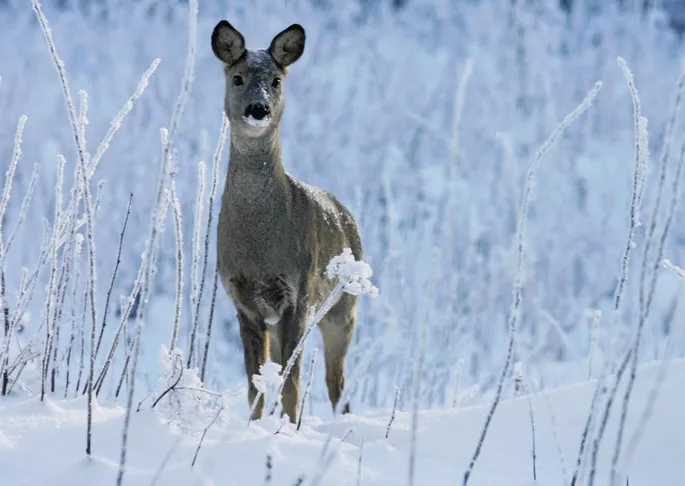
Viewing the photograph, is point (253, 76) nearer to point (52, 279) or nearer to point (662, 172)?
point (52, 279)

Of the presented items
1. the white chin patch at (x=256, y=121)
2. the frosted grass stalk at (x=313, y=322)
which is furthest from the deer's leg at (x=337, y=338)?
the frosted grass stalk at (x=313, y=322)

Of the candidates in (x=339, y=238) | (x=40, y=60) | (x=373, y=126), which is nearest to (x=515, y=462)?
(x=339, y=238)

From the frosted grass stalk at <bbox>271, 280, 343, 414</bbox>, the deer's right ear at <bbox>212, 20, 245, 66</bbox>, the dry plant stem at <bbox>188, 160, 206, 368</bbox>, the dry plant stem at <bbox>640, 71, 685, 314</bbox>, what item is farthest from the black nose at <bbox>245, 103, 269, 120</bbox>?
the dry plant stem at <bbox>640, 71, 685, 314</bbox>

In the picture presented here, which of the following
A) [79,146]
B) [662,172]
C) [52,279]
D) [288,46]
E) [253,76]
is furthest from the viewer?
[288,46]

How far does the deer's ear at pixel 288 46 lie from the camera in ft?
14.6

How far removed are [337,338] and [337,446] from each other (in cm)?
350

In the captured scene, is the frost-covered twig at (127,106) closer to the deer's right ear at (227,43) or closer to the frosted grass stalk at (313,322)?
the frosted grass stalk at (313,322)

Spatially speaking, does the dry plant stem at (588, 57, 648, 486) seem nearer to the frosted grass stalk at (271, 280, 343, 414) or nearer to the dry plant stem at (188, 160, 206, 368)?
the frosted grass stalk at (271, 280, 343, 414)

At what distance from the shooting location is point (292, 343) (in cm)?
429

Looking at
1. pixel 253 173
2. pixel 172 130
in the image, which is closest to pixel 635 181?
pixel 172 130

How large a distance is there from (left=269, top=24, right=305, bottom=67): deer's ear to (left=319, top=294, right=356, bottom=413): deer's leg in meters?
1.37

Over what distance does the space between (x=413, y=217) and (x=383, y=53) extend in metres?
3.78

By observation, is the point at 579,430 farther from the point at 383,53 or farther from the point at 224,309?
the point at 383,53

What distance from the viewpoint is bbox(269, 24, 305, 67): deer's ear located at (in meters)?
4.45
